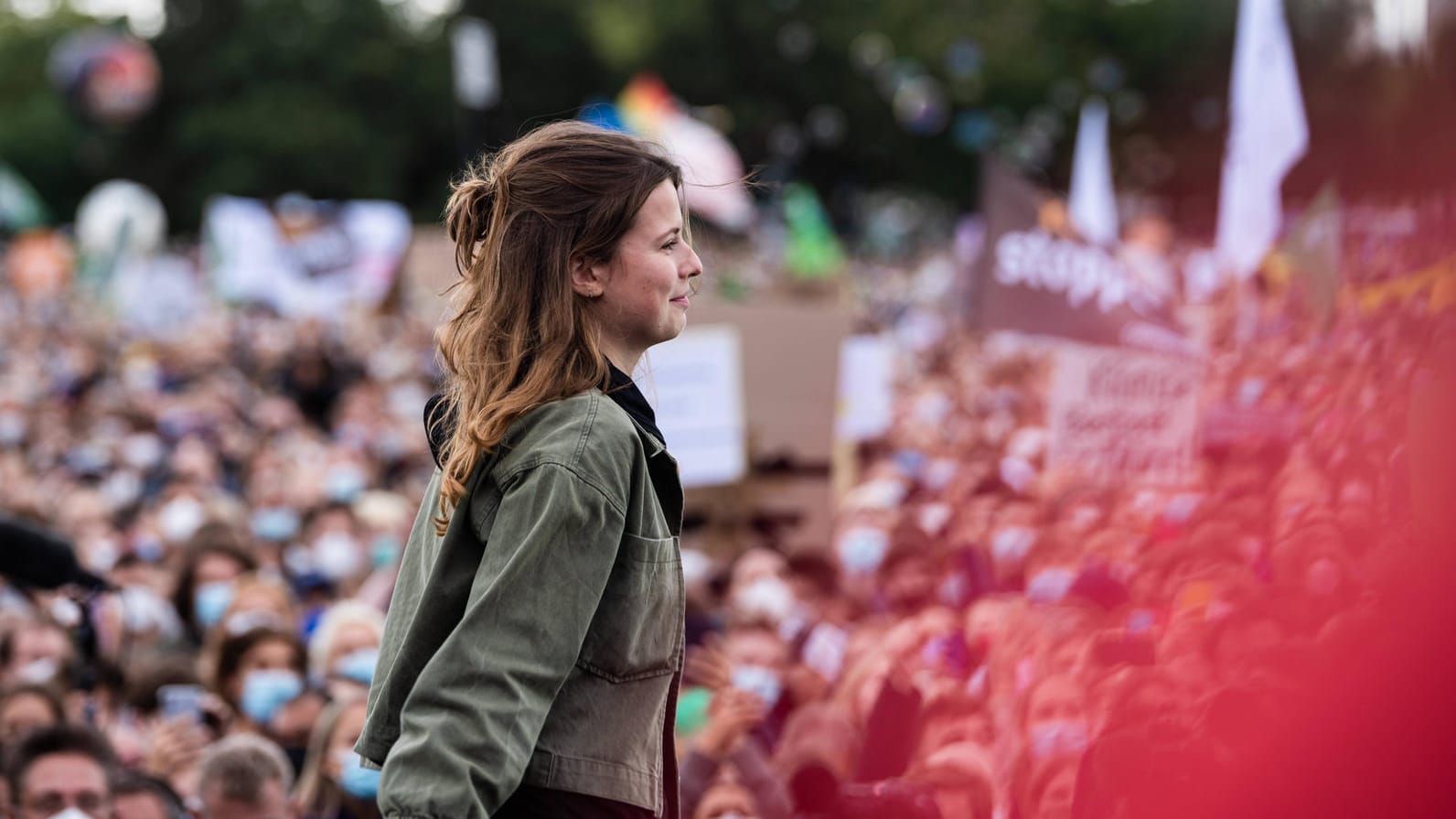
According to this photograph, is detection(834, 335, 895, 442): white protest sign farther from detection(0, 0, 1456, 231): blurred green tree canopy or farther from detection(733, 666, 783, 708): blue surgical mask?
detection(0, 0, 1456, 231): blurred green tree canopy

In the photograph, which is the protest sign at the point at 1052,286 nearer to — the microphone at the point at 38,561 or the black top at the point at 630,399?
the microphone at the point at 38,561

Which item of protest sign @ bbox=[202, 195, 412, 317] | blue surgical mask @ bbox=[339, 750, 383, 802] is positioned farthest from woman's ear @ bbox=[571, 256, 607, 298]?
protest sign @ bbox=[202, 195, 412, 317]

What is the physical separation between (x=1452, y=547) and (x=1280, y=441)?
22.2 feet

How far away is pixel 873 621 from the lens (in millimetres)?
7262

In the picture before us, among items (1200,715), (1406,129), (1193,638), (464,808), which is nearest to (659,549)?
(464,808)

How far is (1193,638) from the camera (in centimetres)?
381

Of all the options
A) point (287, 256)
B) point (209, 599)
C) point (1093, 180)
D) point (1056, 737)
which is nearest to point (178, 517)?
point (209, 599)

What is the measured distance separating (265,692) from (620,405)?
→ 429 centimetres

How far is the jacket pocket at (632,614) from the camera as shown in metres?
2.14

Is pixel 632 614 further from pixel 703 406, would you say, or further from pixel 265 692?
pixel 703 406

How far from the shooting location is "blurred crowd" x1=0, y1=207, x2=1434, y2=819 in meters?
3.37

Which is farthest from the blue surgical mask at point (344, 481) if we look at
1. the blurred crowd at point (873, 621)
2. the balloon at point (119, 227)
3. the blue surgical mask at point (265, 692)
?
the balloon at point (119, 227)

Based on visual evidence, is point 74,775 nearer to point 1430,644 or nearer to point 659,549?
point 659,549

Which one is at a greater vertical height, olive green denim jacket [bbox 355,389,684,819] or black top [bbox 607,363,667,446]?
black top [bbox 607,363,667,446]
